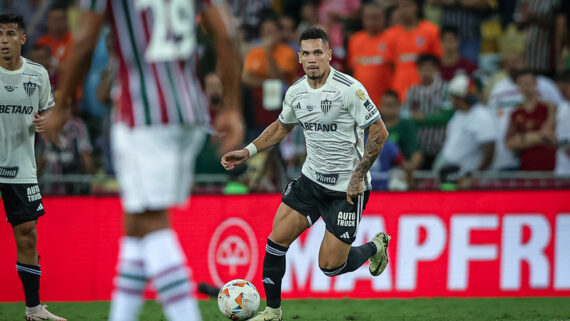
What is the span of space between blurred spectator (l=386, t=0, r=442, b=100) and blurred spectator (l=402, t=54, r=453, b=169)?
393 millimetres

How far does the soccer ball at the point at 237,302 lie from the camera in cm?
749

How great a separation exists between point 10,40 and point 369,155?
127 inches

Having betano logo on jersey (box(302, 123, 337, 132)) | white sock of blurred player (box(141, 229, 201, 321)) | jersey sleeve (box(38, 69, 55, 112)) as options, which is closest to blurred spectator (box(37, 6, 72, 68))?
jersey sleeve (box(38, 69, 55, 112))

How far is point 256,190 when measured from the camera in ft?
33.9

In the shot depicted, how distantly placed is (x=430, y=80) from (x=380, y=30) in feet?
3.70

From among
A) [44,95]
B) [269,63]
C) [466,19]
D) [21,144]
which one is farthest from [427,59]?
[21,144]

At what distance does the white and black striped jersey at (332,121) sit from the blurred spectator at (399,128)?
3702mm

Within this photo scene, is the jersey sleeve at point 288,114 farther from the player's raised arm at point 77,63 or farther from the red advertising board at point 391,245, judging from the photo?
the player's raised arm at point 77,63

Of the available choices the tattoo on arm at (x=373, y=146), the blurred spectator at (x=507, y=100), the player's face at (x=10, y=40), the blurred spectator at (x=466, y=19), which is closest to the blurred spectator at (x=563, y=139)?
the blurred spectator at (x=507, y=100)

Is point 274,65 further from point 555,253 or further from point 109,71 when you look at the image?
point 555,253

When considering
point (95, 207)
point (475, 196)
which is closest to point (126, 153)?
point (95, 207)

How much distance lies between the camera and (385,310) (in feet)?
29.3

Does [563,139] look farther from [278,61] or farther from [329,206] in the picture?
[329,206]

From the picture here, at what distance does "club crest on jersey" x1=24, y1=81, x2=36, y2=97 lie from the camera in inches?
307
